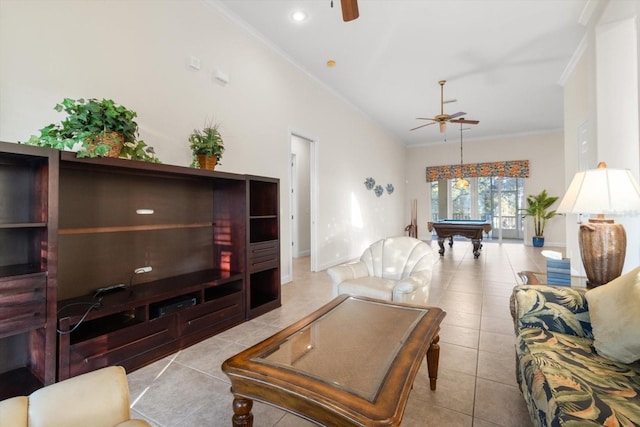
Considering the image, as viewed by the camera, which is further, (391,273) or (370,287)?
(391,273)

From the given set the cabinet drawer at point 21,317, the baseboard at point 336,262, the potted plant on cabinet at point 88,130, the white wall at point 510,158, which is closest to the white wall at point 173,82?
the baseboard at point 336,262

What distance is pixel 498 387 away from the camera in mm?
1735

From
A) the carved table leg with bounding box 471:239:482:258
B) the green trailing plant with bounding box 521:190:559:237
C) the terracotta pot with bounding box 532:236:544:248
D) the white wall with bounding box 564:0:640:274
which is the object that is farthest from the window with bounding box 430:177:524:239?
the white wall with bounding box 564:0:640:274

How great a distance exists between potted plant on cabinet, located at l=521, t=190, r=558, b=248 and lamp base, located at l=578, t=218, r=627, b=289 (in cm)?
737

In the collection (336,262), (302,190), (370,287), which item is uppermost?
(302,190)

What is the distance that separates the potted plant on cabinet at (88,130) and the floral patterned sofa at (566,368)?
2.50 m

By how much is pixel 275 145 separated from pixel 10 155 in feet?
9.11

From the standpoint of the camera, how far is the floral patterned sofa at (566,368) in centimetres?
93

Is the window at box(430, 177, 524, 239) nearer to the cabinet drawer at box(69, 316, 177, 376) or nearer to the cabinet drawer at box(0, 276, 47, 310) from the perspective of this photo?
the cabinet drawer at box(69, 316, 177, 376)

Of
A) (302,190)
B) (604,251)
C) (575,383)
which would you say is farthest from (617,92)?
(302,190)

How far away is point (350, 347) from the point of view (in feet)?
4.33

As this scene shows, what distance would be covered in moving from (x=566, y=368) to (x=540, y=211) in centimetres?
841

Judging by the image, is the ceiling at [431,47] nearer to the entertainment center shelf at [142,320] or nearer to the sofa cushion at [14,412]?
the entertainment center shelf at [142,320]

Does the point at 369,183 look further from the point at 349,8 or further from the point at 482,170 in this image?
the point at 349,8
